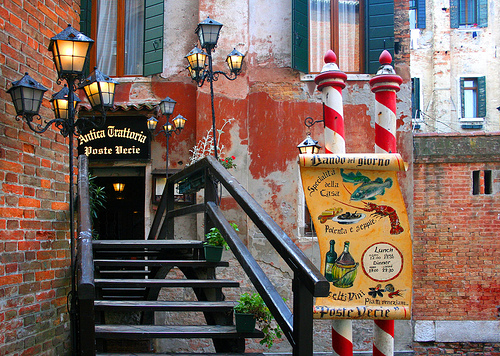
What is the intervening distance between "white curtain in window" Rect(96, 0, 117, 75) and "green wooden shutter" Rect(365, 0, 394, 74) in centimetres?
470

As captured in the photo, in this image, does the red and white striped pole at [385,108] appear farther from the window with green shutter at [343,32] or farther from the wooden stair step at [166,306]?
the window with green shutter at [343,32]

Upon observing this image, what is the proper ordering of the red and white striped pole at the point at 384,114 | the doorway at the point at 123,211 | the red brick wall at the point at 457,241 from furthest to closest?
the doorway at the point at 123,211
the red brick wall at the point at 457,241
the red and white striped pole at the point at 384,114

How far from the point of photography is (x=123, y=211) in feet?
37.8

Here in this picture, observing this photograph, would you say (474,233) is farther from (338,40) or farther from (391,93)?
(391,93)

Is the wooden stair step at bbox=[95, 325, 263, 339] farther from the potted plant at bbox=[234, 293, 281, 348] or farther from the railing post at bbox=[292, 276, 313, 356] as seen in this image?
the railing post at bbox=[292, 276, 313, 356]

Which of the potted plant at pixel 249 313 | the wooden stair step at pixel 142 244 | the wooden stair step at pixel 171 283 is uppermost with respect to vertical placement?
the wooden stair step at pixel 142 244

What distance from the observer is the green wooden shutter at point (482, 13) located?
589 inches

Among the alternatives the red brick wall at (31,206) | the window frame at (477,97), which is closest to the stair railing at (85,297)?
the red brick wall at (31,206)

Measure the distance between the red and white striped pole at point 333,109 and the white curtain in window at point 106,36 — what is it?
6.56 meters

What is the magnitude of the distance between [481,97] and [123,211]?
10782 mm

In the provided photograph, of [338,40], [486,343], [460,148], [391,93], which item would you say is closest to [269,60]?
[338,40]

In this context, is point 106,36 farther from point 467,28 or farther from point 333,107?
point 467,28

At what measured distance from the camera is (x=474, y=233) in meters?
8.49

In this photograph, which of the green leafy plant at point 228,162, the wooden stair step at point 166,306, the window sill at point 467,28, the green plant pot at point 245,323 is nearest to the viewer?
the green plant pot at point 245,323
